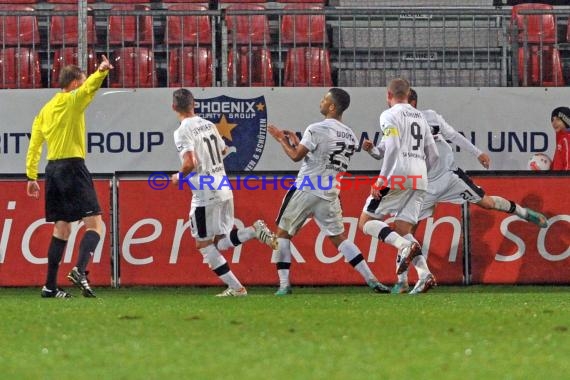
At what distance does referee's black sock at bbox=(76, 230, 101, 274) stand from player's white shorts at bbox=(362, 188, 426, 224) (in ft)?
7.94

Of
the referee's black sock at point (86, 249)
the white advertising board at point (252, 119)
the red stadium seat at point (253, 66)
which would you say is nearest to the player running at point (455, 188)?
the white advertising board at point (252, 119)

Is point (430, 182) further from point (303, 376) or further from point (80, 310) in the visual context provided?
point (303, 376)

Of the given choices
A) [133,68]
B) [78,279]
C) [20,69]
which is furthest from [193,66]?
[78,279]

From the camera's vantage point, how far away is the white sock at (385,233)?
10.8 metres

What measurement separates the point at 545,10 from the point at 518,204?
397cm

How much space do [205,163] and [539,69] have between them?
6465 millimetres

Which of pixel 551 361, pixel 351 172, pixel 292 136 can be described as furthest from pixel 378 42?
pixel 551 361

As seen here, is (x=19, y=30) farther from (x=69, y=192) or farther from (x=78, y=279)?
(x=78, y=279)

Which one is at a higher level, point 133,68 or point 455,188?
point 133,68

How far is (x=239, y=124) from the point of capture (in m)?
15.2

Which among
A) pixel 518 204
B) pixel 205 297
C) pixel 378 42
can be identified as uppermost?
pixel 378 42

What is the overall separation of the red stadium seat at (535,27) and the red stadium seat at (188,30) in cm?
383

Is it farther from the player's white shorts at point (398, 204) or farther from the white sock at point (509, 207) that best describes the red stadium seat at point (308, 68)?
the player's white shorts at point (398, 204)

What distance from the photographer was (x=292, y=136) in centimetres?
1099
